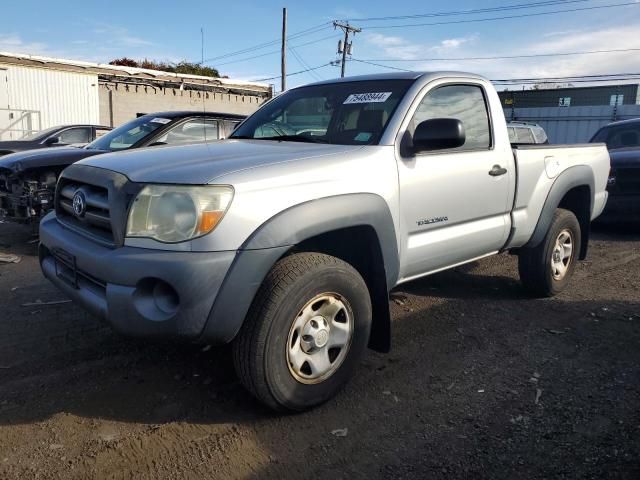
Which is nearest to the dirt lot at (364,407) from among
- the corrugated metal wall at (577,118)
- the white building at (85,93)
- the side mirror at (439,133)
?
the side mirror at (439,133)

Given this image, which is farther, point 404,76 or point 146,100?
point 146,100

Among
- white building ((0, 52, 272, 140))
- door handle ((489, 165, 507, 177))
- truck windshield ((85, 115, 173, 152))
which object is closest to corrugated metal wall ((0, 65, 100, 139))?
white building ((0, 52, 272, 140))

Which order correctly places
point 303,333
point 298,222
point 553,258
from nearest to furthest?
point 298,222 < point 303,333 < point 553,258

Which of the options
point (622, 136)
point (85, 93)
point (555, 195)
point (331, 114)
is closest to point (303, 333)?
point (331, 114)

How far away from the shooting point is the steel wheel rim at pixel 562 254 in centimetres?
498

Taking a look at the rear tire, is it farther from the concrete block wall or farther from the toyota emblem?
the concrete block wall

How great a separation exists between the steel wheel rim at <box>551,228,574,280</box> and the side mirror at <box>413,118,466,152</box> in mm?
2159

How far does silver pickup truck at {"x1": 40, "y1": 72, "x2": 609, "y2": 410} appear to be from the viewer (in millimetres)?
2545

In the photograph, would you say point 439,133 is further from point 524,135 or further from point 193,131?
point 524,135

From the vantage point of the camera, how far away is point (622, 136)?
9180 mm

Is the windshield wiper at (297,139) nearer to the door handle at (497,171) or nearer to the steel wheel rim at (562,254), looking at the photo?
the door handle at (497,171)

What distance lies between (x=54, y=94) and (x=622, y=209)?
913 inches

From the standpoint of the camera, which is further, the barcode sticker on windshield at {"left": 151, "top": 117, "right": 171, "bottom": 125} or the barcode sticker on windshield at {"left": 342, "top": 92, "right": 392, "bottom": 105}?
the barcode sticker on windshield at {"left": 151, "top": 117, "right": 171, "bottom": 125}

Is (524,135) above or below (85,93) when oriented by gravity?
below
